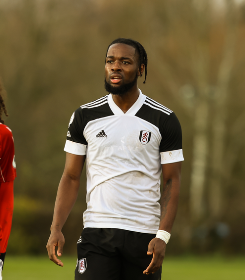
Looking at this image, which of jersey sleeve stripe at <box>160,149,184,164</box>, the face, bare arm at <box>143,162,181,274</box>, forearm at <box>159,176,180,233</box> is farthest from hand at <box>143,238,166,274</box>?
the face

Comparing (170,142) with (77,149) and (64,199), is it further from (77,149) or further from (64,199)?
(64,199)

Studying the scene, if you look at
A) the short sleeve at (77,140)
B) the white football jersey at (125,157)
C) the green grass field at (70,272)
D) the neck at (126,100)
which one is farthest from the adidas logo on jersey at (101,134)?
the green grass field at (70,272)

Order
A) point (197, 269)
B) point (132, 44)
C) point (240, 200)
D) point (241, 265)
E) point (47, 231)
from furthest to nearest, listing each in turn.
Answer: point (240, 200) → point (47, 231) → point (241, 265) → point (197, 269) → point (132, 44)

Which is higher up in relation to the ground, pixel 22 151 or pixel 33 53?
pixel 33 53

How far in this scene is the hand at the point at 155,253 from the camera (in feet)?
12.3

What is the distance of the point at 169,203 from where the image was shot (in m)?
3.98

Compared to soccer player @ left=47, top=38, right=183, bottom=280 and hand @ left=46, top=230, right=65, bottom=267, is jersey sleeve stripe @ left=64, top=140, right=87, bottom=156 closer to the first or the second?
soccer player @ left=47, top=38, right=183, bottom=280

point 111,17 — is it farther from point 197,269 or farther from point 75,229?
point 197,269

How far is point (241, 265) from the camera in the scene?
A: 1680 centimetres

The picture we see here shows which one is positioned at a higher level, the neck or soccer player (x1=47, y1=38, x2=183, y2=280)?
the neck

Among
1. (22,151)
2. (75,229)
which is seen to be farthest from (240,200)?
(22,151)

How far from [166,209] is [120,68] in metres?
1.15

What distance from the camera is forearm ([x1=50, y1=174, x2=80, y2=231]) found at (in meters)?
4.01

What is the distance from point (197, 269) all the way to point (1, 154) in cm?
1186
